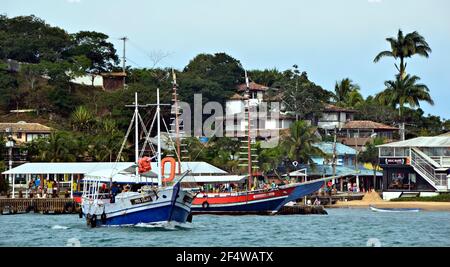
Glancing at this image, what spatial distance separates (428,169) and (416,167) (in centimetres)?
96

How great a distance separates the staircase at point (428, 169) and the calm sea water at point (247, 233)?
19.2 meters

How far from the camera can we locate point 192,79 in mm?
116500

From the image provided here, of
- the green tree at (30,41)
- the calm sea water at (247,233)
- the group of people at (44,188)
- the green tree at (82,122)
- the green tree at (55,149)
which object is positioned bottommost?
the calm sea water at (247,233)

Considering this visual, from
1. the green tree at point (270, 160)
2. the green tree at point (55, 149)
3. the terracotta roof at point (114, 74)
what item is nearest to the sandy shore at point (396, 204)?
the green tree at point (270, 160)

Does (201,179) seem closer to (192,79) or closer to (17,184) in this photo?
(17,184)

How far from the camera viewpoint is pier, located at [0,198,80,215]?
224 feet

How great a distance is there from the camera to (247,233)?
44.5 meters

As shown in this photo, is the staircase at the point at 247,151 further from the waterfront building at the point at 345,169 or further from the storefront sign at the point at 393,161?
the storefront sign at the point at 393,161

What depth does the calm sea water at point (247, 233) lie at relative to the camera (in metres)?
38.2

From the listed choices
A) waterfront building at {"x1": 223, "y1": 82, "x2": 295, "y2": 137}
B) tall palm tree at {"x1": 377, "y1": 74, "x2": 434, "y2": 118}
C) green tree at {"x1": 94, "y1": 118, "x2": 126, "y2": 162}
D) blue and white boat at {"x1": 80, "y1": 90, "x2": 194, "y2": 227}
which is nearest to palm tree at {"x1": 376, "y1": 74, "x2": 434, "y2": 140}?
tall palm tree at {"x1": 377, "y1": 74, "x2": 434, "y2": 118}

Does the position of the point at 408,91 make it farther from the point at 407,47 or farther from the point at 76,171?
the point at 76,171

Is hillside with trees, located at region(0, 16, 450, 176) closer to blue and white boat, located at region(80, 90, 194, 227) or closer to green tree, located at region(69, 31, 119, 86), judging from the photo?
green tree, located at region(69, 31, 119, 86)
